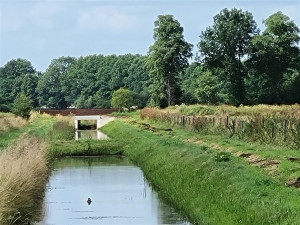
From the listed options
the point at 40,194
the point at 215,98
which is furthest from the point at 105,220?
the point at 215,98

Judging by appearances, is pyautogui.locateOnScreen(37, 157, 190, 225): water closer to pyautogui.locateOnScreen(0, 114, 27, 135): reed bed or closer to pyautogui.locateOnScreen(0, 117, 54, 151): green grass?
pyautogui.locateOnScreen(0, 117, 54, 151): green grass

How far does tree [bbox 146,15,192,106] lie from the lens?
3693 inches

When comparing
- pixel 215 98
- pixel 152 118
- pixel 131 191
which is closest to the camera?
pixel 131 191

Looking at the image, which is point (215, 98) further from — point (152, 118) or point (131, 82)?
point (131, 82)

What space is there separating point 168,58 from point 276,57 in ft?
47.7

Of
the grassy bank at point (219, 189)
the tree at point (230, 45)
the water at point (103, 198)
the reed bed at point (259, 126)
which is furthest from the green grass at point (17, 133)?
the tree at point (230, 45)

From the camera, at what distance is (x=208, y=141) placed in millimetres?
32844

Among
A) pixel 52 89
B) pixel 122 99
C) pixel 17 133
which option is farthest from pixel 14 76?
pixel 17 133

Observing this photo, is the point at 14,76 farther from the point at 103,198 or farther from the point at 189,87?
the point at 103,198

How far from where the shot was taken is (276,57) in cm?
8888

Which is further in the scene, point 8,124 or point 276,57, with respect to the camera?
point 276,57

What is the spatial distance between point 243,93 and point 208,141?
191ft

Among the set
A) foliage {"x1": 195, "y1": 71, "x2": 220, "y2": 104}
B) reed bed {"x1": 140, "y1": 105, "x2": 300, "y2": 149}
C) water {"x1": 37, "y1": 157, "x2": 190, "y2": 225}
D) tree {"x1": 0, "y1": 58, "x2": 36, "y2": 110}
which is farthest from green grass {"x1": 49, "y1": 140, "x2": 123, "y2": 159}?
tree {"x1": 0, "y1": 58, "x2": 36, "y2": 110}

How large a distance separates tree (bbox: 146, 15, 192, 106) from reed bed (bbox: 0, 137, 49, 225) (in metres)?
71.6
